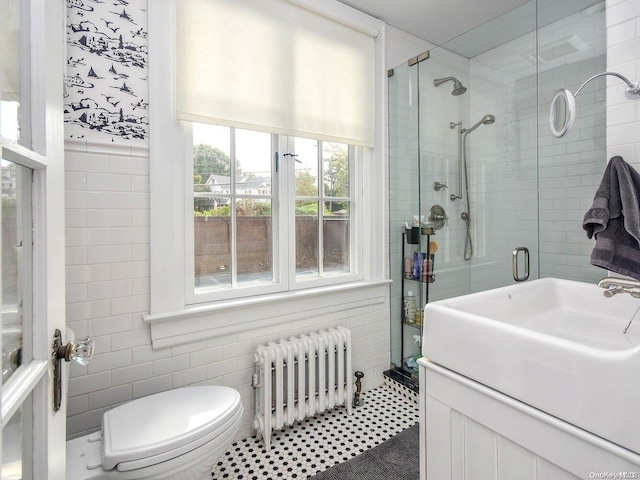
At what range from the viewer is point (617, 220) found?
1.25 metres

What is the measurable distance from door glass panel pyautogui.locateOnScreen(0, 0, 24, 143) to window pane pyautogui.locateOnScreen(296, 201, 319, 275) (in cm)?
149

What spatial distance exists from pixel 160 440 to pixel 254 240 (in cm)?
104

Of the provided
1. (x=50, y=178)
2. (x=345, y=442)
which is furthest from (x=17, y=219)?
(x=345, y=442)

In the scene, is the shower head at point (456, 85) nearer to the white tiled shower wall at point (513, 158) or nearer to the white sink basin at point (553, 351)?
the white tiled shower wall at point (513, 158)

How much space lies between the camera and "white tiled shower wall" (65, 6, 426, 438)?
137 centimetres

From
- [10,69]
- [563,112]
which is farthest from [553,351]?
[10,69]

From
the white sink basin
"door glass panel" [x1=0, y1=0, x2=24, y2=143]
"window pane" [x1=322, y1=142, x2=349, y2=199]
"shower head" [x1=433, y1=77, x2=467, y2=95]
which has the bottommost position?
the white sink basin

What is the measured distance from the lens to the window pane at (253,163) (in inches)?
71.7

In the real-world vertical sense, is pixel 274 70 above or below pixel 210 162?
above

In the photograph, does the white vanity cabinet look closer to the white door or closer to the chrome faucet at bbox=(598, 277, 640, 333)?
the chrome faucet at bbox=(598, 277, 640, 333)
